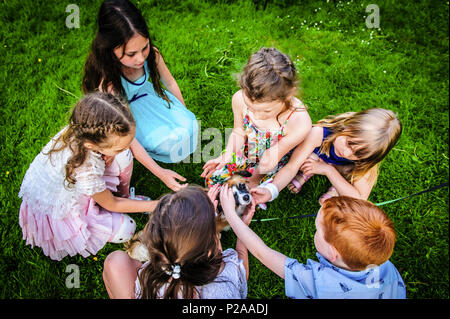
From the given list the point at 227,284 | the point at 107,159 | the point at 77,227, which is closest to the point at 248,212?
the point at 227,284

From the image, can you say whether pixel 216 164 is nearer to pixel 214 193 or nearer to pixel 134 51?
pixel 214 193

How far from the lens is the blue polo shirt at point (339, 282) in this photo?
4.91ft

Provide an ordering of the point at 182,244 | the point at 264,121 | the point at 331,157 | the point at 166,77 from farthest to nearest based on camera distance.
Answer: the point at 166,77 → the point at 331,157 → the point at 264,121 → the point at 182,244

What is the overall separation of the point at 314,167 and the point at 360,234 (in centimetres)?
94

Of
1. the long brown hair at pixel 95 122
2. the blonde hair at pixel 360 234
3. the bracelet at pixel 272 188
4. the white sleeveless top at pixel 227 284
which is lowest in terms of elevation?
the bracelet at pixel 272 188

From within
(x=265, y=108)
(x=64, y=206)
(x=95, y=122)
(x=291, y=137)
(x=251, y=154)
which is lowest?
(x=251, y=154)

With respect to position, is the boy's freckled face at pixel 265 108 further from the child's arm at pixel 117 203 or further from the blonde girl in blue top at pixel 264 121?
the child's arm at pixel 117 203

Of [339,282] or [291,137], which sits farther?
[291,137]

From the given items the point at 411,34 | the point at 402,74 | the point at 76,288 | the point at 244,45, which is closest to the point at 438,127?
the point at 402,74

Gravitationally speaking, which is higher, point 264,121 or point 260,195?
point 264,121

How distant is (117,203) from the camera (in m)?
1.93

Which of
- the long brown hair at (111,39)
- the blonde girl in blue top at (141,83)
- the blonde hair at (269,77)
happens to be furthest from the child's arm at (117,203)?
the blonde hair at (269,77)

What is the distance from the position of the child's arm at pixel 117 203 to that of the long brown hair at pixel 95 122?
251 mm

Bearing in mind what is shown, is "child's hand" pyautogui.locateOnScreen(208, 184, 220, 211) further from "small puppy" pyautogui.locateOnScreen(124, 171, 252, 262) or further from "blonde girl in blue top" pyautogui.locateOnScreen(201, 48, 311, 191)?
"blonde girl in blue top" pyautogui.locateOnScreen(201, 48, 311, 191)
